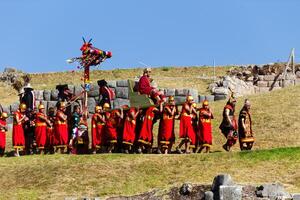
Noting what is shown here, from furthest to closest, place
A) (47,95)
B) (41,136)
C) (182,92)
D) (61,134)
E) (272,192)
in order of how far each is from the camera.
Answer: (182,92) → (47,95) → (41,136) → (61,134) → (272,192)

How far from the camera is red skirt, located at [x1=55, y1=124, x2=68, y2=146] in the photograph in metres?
27.2

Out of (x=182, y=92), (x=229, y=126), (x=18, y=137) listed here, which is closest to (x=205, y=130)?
(x=229, y=126)

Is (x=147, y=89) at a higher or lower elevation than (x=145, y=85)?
lower

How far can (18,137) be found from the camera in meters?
27.7

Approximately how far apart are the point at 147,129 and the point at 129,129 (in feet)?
1.91

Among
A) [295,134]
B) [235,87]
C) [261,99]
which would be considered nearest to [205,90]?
[235,87]

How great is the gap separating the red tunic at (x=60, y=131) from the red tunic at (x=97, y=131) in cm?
103

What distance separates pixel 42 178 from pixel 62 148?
4.98m

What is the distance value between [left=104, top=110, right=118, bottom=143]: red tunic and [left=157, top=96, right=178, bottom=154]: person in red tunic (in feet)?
5.13

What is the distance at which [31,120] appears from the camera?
2839 cm

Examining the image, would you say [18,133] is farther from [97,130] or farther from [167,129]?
[167,129]

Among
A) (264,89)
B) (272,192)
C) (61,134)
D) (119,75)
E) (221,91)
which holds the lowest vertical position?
(272,192)

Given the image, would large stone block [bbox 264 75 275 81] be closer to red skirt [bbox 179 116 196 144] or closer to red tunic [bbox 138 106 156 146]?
red tunic [bbox 138 106 156 146]

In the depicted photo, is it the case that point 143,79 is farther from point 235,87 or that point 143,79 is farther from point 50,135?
point 235,87
